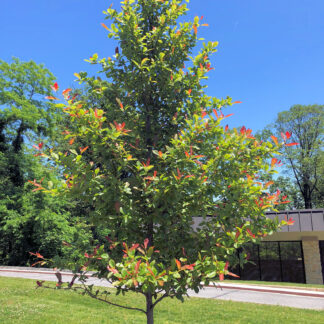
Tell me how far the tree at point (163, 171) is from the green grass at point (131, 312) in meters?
4.97

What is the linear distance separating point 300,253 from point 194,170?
78.3 feet

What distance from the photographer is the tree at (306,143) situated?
41062mm

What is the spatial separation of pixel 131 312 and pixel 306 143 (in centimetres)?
3998

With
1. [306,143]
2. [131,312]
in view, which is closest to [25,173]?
[131,312]

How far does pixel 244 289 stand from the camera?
14.9 meters

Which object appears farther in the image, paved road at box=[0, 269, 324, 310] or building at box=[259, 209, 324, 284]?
building at box=[259, 209, 324, 284]

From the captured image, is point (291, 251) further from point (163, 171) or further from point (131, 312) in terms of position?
point (163, 171)

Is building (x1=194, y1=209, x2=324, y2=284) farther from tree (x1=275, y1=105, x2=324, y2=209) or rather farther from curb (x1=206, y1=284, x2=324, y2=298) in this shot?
tree (x1=275, y1=105, x2=324, y2=209)

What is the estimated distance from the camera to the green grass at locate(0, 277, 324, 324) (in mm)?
8711

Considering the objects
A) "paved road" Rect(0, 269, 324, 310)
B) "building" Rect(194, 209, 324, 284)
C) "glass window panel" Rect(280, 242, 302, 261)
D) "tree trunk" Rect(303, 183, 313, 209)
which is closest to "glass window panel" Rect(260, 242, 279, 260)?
"building" Rect(194, 209, 324, 284)

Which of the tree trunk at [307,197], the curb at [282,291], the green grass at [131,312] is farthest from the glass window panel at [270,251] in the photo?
the tree trunk at [307,197]

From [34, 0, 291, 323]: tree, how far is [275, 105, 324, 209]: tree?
128ft

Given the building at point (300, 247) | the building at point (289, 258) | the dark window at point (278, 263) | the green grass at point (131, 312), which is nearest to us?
the green grass at point (131, 312)

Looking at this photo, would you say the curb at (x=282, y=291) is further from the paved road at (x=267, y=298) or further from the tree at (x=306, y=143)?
the tree at (x=306, y=143)
